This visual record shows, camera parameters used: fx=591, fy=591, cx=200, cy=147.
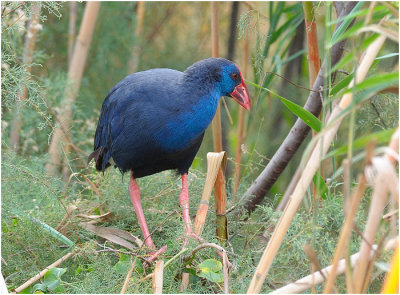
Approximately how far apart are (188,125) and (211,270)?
1.83ft

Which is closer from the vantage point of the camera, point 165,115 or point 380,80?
point 380,80

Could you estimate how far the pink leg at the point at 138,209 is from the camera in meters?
1.80

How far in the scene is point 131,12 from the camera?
4.10m

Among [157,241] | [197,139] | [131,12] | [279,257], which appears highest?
[131,12]

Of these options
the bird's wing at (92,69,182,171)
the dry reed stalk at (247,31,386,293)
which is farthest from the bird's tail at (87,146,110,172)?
the dry reed stalk at (247,31,386,293)

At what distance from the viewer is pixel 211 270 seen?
1.48 metres

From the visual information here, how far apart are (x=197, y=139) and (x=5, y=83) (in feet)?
2.04

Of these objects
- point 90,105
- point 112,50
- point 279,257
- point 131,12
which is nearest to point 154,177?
point 279,257

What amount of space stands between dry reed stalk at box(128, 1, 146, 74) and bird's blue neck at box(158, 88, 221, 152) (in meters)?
1.80

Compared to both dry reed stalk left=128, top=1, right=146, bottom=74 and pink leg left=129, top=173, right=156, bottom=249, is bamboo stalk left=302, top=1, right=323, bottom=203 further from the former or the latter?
dry reed stalk left=128, top=1, right=146, bottom=74

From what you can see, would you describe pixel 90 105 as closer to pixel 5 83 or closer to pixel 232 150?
pixel 232 150

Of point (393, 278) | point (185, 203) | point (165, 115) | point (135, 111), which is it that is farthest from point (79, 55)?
point (393, 278)

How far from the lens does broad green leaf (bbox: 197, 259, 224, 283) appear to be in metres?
1.47

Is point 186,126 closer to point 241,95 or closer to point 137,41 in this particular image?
point 241,95
